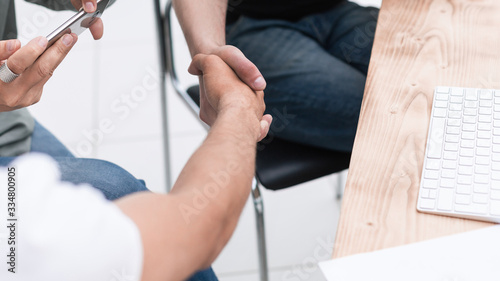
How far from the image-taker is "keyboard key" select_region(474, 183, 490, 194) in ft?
2.03

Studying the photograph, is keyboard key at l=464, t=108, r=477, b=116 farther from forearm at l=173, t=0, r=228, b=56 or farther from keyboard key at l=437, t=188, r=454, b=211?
forearm at l=173, t=0, r=228, b=56

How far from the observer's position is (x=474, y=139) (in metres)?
0.68

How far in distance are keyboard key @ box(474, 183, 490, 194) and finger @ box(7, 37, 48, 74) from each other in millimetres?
596

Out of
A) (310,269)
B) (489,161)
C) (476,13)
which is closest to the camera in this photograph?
(489,161)

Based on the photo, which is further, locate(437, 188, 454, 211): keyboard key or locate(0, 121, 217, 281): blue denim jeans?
locate(0, 121, 217, 281): blue denim jeans

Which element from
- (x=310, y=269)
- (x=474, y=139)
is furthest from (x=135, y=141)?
(x=474, y=139)

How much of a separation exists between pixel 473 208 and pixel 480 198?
2cm

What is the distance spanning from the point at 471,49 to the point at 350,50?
15.2 inches

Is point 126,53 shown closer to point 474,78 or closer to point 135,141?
point 135,141

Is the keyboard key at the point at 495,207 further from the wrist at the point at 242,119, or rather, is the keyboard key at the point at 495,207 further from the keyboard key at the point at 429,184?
the wrist at the point at 242,119

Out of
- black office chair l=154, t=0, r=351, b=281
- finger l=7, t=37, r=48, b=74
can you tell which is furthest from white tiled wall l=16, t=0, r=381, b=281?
finger l=7, t=37, r=48, b=74

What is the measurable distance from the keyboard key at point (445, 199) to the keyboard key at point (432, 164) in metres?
0.03

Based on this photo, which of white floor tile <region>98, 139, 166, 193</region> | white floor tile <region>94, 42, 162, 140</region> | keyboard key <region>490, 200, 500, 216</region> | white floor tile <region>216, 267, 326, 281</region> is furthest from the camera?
white floor tile <region>94, 42, 162, 140</region>

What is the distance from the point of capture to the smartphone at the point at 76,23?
→ 795 mm
